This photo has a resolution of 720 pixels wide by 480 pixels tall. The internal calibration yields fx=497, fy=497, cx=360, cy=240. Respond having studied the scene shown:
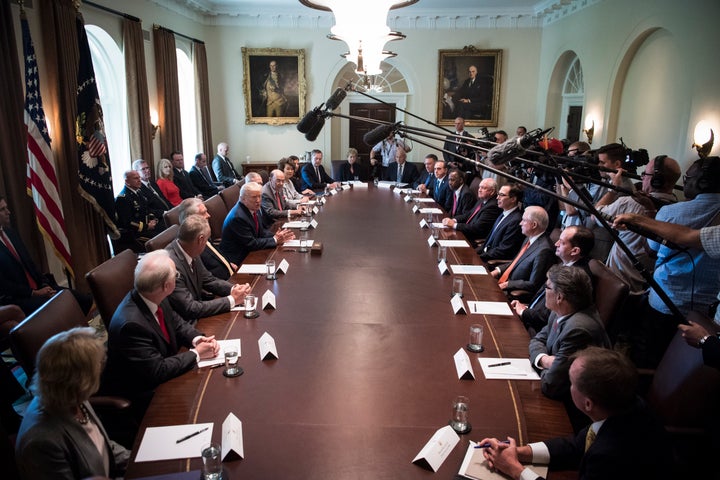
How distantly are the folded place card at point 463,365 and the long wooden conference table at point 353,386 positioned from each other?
37 mm

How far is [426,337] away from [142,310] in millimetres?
1491

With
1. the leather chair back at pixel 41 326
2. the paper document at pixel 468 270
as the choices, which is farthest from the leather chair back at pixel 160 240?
the paper document at pixel 468 270

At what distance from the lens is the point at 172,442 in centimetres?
187

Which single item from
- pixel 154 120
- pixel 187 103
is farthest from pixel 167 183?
pixel 187 103

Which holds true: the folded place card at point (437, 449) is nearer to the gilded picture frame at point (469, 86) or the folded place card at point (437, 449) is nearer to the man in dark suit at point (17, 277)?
the man in dark suit at point (17, 277)

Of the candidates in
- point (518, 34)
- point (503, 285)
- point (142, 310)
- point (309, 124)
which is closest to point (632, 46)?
point (518, 34)

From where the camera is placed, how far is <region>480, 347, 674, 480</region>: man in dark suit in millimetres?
1630

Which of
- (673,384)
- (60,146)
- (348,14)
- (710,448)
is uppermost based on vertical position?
(348,14)

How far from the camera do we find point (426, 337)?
2.71 meters

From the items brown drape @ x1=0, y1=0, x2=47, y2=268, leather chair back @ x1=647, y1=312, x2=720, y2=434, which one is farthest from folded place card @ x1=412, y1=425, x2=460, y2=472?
brown drape @ x1=0, y1=0, x2=47, y2=268

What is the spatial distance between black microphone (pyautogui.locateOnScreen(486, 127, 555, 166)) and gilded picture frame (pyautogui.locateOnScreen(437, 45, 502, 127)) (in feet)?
32.4

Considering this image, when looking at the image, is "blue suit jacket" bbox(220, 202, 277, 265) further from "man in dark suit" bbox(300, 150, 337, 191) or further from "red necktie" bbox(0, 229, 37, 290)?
"man in dark suit" bbox(300, 150, 337, 191)

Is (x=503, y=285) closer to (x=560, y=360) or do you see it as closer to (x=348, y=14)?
(x=560, y=360)

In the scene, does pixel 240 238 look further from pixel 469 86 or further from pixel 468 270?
pixel 469 86
